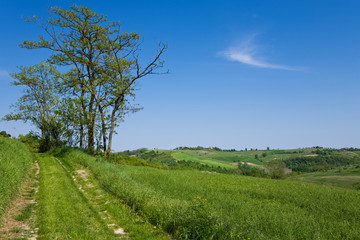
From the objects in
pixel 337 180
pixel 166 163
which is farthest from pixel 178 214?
pixel 337 180

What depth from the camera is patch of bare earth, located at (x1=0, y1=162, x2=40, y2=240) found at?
740 centimetres

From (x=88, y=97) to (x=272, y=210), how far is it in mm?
23473

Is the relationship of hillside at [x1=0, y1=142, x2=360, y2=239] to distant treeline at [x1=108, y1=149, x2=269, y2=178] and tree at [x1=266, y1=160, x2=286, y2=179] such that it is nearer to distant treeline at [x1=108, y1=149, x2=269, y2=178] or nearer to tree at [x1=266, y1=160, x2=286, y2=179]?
distant treeline at [x1=108, y1=149, x2=269, y2=178]

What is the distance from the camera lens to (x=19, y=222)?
8406 mm

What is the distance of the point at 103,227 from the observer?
824cm

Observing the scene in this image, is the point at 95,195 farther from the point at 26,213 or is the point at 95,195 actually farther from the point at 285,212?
the point at 285,212

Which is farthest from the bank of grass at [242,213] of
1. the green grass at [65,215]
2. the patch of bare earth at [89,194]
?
the green grass at [65,215]

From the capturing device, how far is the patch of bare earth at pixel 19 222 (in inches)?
291

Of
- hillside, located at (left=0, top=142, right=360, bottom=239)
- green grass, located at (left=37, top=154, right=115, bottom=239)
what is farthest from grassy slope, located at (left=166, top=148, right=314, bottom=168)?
green grass, located at (left=37, top=154, right=115, bottom=239)

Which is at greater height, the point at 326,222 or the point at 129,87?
the point at 129,87

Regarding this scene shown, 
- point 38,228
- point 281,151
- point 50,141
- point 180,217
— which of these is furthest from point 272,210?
point 281,151

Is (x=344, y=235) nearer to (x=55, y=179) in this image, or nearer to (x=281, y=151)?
(x=55, y=179)

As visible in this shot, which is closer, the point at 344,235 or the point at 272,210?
the point at 344,235

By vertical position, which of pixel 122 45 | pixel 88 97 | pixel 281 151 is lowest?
pixel 281 151
